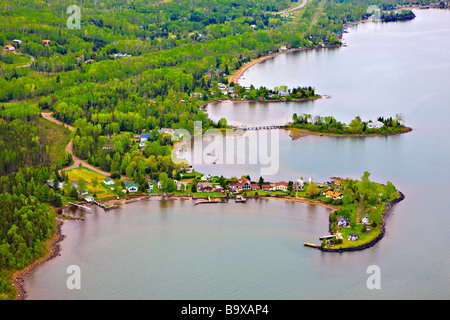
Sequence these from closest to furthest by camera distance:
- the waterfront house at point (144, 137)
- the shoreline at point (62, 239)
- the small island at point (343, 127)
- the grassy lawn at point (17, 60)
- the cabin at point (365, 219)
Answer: the shoreline at point (62, 239)
the cabin at point (365, 219)
the waterfront house at point (144, 137)
the small island at point (343, 127)
the grassy lawn at point (17, 60)

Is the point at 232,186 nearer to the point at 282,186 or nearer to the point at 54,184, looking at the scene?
the point at 282,186

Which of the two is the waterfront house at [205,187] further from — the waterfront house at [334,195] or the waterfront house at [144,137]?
the waterfront house at [144,137]

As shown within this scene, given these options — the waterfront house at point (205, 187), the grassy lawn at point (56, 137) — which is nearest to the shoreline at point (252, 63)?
the grassy lawn at point (56, 137)

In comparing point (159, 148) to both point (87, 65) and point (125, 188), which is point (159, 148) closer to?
point (125, 188)

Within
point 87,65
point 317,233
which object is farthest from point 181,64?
point 317,233

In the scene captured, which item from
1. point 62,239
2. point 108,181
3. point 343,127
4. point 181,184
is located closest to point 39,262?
point 62,239

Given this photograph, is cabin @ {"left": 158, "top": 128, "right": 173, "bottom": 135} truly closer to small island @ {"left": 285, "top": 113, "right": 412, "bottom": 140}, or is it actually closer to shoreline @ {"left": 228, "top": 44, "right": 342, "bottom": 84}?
small island @ {"left": 285, "top": 113, "right": 412, "bottom": 140}
